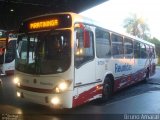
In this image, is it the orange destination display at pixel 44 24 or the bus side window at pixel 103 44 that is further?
the bus side window at pixel 103 44

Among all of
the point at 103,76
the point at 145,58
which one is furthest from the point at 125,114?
the point at 145,58

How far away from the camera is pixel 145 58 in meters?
18.4

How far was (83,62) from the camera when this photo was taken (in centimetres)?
916

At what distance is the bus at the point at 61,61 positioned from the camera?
8547 mm

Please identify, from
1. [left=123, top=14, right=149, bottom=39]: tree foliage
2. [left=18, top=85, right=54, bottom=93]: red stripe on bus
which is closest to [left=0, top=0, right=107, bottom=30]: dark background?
[left=18, top=85, right=54, bottom=93]: red stripe on bus

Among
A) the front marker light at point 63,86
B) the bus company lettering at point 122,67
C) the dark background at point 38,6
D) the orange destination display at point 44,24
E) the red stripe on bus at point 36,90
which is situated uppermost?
the dark background at point 38,6

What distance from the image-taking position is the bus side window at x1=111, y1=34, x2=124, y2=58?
12.1 m

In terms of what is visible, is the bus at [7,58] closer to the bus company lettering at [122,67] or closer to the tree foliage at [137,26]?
the bus company lettering at [122,67]

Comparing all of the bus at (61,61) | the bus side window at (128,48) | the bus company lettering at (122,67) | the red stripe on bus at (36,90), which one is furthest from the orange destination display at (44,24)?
the bus side window at (128,48)

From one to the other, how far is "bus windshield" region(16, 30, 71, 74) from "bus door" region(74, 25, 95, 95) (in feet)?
1.07

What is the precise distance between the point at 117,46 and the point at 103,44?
1755mm

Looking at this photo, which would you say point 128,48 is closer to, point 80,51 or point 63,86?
point 80,51

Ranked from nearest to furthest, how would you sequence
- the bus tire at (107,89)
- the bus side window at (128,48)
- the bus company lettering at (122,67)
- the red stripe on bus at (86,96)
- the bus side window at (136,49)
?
the red stripe on bus at (86,96)
the bus tire at (107,89)
the bus company lettering at (122,67)
the bus side window at (128,48)
the bus side window at (136,49)

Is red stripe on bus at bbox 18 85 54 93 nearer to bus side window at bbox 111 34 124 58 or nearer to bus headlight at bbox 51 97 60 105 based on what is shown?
bus headlight at bbox 51 97 60 105
